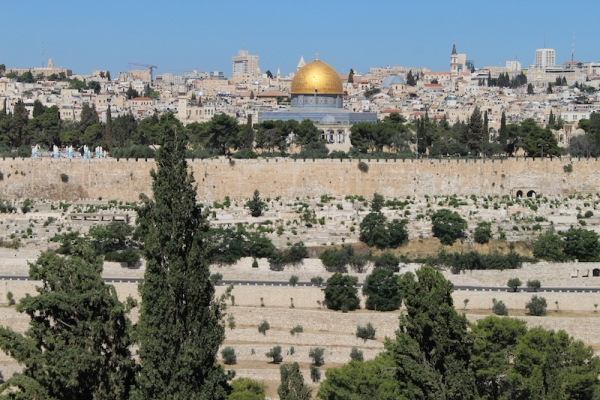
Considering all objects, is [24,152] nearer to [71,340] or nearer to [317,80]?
[317,80]

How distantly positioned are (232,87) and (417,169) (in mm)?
72221

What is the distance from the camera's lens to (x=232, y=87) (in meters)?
111

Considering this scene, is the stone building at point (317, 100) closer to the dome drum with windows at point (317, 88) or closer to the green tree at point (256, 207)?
the dome drum with windows at point (317, 88)

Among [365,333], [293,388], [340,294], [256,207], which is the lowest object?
[365,333]

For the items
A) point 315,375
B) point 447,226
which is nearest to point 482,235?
point 447,226

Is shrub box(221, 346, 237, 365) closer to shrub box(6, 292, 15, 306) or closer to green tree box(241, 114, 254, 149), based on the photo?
shrub box(6, 292, 15, 306)

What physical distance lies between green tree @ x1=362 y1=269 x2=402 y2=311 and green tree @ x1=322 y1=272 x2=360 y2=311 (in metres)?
0.33

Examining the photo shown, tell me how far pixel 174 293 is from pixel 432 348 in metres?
3.65

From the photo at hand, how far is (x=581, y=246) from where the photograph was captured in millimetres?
30984

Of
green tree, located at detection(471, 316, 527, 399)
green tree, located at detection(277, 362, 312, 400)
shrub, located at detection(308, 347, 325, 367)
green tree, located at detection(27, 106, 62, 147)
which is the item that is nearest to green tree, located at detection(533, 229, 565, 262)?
green tree, located at detection(471, 316, 527, 399)

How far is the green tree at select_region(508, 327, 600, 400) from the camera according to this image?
19.8 m

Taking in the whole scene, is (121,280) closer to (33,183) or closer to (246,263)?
(246,263)

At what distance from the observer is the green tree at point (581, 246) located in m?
30.9

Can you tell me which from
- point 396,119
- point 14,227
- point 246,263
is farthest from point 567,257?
point 396,119
